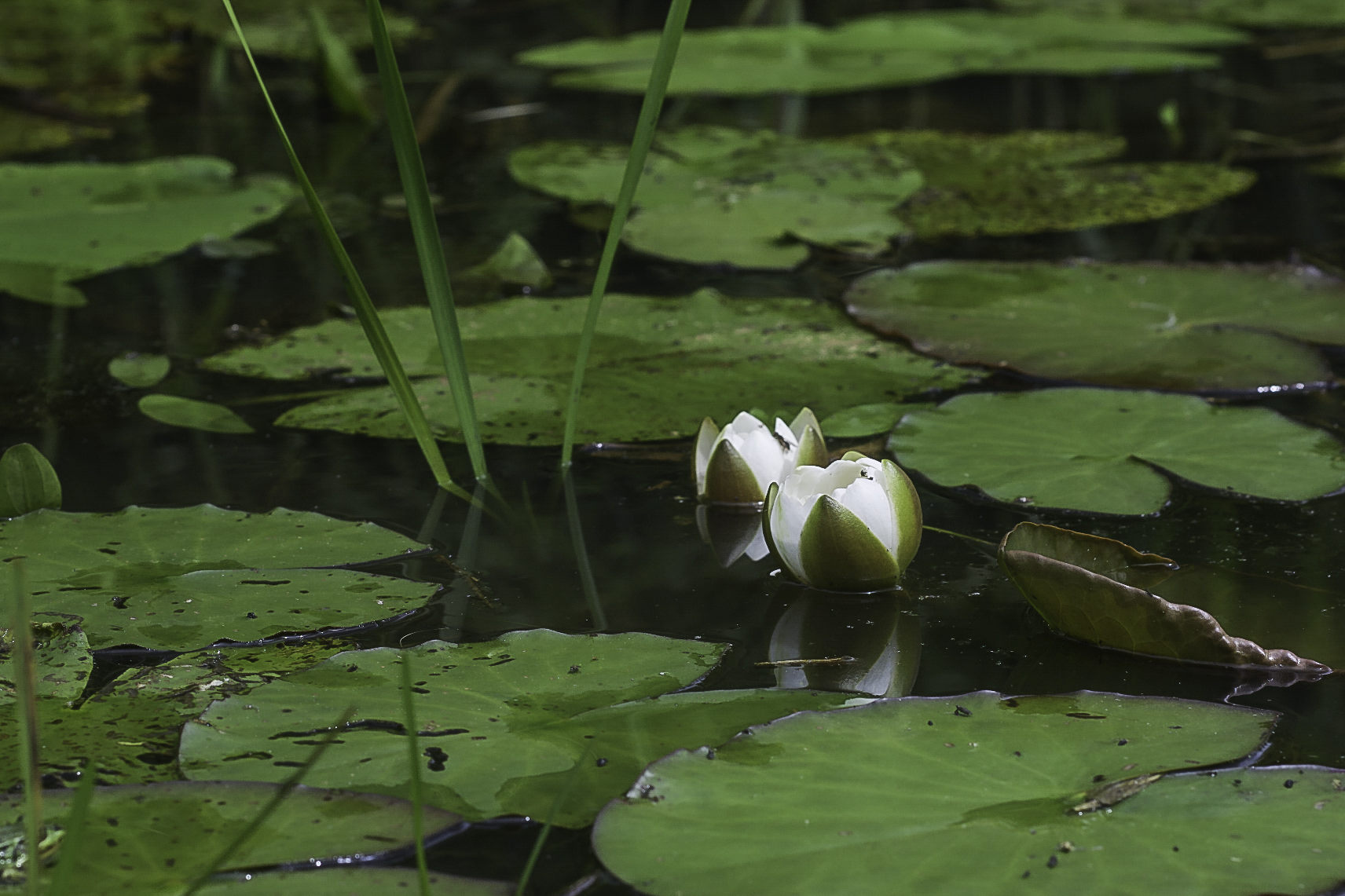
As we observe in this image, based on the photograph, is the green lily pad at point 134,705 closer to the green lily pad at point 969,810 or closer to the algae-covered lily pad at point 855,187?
the green lily pad at point 969,810

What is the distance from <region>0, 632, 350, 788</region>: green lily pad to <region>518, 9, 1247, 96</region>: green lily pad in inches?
118

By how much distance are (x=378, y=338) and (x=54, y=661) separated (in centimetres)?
47

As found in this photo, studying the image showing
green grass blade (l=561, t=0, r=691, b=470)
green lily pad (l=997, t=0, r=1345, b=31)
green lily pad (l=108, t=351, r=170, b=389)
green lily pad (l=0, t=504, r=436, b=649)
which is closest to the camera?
green lily pad (l=0, t=504, r=436, b=649)

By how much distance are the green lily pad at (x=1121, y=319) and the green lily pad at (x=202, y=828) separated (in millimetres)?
1178

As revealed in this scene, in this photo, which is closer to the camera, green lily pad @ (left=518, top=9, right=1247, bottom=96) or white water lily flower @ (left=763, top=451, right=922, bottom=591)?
white water lily flower @ (left=763, top=451, right=922, bottom=591)

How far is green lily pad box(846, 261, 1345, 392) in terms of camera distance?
175 centimetres

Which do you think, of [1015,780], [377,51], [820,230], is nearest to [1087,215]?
[820,230]

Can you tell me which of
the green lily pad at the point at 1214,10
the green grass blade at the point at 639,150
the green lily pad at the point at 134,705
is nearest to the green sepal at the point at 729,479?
the green grass blade at the point at 639,150

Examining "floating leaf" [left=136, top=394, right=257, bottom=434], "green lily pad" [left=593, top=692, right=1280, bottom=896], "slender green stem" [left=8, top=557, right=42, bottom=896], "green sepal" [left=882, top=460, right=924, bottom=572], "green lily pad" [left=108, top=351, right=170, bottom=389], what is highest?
"slender green stem" [left=8, top=557, right=42, bottom=896]

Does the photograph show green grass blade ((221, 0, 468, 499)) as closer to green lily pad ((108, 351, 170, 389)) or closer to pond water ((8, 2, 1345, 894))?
pond water ((8, 2, 1345, 894))

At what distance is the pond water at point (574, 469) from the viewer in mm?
1105

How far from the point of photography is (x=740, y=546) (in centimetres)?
136

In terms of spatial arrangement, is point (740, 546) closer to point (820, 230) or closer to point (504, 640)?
point (504, 640)

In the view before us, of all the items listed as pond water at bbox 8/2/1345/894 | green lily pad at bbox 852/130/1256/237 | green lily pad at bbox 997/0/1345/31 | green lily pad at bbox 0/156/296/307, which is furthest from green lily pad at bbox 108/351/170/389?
green lily pad at bbox 997/0/1345/31
